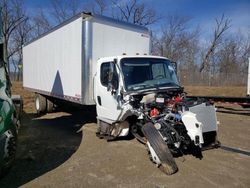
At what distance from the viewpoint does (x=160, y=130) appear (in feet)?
18.2

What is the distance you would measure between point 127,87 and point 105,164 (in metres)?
2.00

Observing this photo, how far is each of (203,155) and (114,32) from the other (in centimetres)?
454

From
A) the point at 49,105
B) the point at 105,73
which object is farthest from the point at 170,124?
the point at 49,105

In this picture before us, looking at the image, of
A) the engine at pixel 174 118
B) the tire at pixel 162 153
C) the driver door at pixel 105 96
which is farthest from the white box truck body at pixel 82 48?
the tire at pixel 162 153

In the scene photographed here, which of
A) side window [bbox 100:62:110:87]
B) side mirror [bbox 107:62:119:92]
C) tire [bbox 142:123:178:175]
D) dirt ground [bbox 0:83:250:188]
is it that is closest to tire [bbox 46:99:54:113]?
dirt ground [bbox 0:83:250:188]

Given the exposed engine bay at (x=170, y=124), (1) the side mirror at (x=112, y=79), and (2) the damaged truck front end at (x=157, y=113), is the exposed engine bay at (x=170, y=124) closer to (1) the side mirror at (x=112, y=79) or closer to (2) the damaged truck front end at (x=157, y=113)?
(2) the damaged truck front end at (x=157, y=113)

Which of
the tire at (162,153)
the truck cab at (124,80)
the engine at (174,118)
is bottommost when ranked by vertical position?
the tire at (162,153)

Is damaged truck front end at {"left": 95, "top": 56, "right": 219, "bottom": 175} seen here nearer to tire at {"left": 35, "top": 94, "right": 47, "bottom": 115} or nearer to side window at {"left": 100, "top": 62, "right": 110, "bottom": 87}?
side window at {"left": 100, "top": 62, "right": 110, "bottom": 87}

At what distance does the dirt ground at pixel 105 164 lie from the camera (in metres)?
4.86

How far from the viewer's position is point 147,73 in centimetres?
724

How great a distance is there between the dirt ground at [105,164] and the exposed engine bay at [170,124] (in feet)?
1.01

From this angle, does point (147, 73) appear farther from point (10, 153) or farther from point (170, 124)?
point (10, 153)

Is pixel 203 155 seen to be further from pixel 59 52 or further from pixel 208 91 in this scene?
pixel 208 91

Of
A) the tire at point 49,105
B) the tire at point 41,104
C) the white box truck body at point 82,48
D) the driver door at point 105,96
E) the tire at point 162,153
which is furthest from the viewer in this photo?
the tire at point 49,105
